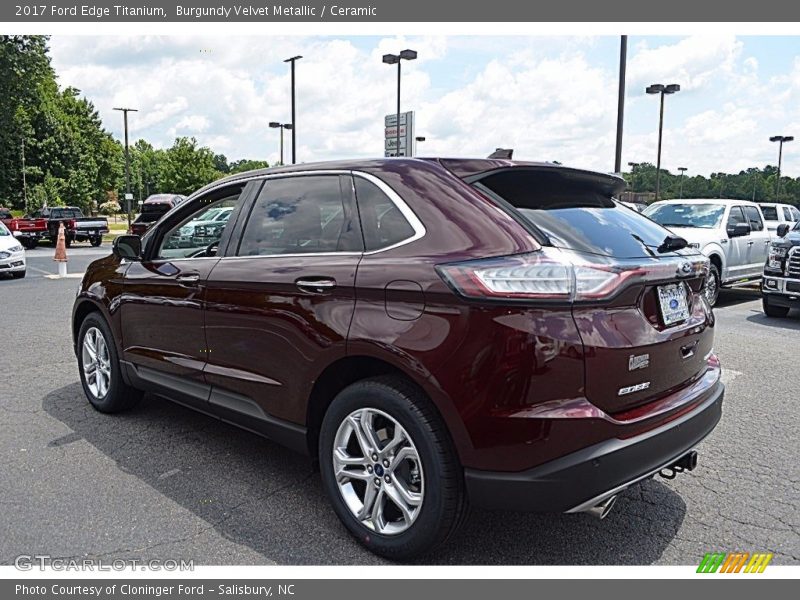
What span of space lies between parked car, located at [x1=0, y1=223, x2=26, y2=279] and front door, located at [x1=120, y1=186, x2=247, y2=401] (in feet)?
38.6

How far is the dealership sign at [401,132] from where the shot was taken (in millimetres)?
25644

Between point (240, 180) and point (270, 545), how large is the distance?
83.6 inches

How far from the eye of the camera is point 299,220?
3.54 metres

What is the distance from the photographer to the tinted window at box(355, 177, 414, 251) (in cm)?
300

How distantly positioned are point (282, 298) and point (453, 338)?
1.09m

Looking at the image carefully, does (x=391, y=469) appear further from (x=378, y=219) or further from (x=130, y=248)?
(x=130, y=248)

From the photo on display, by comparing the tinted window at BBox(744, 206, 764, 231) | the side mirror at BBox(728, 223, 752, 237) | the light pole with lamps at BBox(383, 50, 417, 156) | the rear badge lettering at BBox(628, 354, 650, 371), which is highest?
the light pole with lamps at BBox(383, 50, 417, 156)

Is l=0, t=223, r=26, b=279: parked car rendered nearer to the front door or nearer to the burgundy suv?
the front door

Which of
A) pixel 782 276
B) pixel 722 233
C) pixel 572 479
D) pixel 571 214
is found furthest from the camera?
pixel 722 233

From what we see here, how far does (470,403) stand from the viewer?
2.59 meters

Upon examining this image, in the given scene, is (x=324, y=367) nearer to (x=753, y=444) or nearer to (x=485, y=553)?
(x=485, y=553)

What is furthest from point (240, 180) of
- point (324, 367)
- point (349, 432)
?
point (349, 432)
